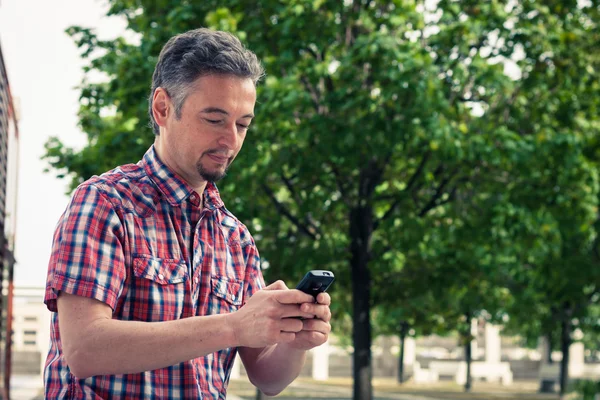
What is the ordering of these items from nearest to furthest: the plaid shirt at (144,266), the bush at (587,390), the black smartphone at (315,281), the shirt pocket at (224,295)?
the black smartphone at (315,281) < the plaid shirt at (144,266) < the shirt pocket at (224,295) < the bush at (587,390)

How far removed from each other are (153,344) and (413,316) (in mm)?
15215

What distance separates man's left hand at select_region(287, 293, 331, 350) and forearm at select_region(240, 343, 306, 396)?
33 cm

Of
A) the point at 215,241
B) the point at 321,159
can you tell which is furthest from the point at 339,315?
the point at 215,241

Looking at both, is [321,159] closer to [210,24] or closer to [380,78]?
[380,78]

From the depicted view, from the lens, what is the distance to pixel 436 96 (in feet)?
39.8

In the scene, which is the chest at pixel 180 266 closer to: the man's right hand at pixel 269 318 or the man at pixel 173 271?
the man at pixel 173 271

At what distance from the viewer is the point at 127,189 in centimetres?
216

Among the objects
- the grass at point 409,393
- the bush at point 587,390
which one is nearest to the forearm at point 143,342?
the bush at point 587,390

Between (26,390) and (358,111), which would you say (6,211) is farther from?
(26,390)

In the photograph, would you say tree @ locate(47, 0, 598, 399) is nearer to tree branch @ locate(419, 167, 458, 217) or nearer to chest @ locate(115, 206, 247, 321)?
tree branch @ locate(419, 167, 458, 217)

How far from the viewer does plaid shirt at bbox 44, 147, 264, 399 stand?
1978 millimetres

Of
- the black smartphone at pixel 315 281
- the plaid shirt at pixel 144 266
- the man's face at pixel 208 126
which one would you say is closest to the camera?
the black smartphone at pixel 315 281

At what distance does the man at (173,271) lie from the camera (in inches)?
75.0

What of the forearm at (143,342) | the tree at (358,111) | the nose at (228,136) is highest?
the tree at (358,111)
